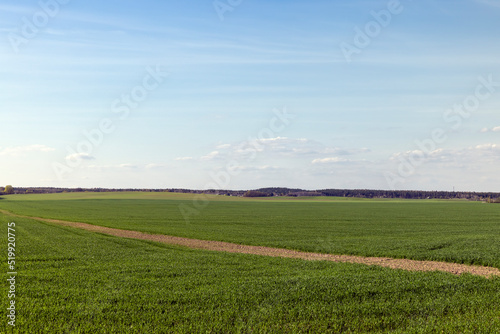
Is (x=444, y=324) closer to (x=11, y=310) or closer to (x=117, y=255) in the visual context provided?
(x=11, y=310)

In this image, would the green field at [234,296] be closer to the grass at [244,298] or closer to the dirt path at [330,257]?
the grass at [244,298]

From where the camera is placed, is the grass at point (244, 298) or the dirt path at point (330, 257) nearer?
the grass at point (244, 298)

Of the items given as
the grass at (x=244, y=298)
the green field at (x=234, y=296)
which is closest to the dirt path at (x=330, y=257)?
the green field at (x=234, y=296)

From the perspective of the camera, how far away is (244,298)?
15.6 meters

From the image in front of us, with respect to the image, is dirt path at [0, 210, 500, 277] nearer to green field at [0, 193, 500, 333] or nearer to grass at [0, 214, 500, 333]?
green field at [0, 193, 500, 333]

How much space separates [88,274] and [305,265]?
1140 cm

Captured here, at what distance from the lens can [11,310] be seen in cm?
1371

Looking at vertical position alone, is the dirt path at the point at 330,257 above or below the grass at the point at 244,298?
below

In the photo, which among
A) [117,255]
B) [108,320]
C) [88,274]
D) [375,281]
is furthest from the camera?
[117,255]

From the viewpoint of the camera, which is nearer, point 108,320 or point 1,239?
point 108,320

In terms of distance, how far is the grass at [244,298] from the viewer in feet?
43.1

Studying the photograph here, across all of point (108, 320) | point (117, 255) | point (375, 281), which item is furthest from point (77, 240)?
point (375, 281)

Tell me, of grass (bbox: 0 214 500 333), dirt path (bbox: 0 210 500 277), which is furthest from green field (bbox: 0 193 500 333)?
dirt path (bbox: 0 210 500 277)

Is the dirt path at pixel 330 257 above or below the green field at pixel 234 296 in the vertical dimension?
below
